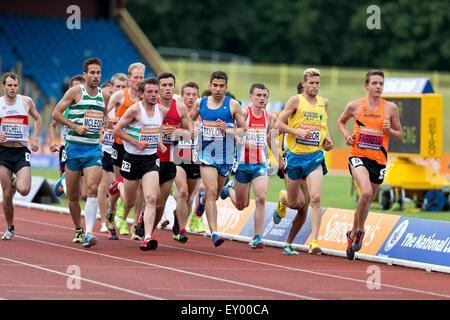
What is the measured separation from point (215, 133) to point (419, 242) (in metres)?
3.24

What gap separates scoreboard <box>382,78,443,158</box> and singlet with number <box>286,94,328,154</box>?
7.86 m

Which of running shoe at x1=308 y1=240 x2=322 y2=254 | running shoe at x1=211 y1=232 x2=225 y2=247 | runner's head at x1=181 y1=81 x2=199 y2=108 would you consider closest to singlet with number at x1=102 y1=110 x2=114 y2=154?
runner's head at x1=181 y1=81 x2=199 y2=108

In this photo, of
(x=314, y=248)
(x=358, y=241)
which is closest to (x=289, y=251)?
(x=314, y=248)

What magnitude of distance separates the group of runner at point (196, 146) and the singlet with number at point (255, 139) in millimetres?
15

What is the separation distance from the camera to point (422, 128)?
20.3m

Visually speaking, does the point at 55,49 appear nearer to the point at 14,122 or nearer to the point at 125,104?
the point at 125,104

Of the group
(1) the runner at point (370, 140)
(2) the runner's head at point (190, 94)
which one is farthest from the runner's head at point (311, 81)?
(2) the runner's head at point (190, 94)

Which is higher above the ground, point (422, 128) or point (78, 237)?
point (422, 128)

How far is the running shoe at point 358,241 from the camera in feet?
40.0

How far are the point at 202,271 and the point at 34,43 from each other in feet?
101

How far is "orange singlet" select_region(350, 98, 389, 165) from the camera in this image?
40.9 feet

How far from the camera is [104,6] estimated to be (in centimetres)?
4175
